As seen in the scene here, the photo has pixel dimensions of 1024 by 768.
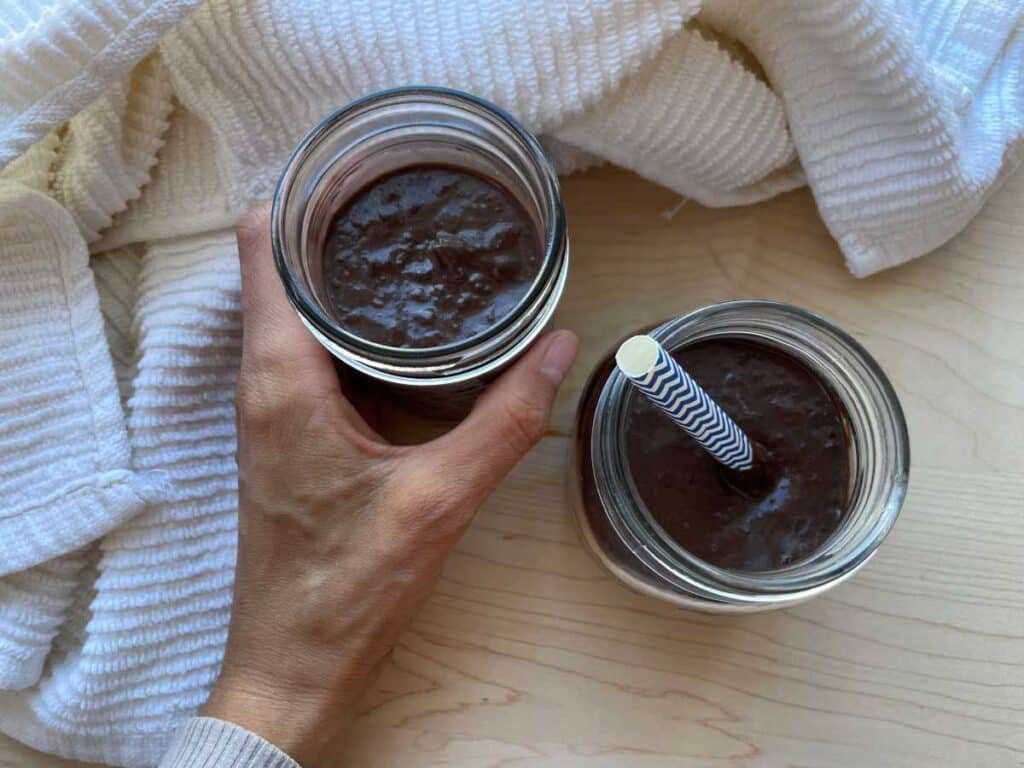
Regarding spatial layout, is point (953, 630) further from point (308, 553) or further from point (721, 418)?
point (308, 553)

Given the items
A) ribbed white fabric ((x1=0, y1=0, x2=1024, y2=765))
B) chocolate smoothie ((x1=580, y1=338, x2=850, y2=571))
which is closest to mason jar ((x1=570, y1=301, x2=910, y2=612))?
chocolate smoothie ((x1=580, y1=338, x2=850, y2=571))

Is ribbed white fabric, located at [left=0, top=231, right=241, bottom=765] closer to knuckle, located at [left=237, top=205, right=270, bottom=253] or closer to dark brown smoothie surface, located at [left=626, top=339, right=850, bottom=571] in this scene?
knuckle, located at [left=237, top=205, right=270, bottom=253]

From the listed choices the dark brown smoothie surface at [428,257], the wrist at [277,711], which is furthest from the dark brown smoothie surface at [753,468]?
the wrist at [277,711]

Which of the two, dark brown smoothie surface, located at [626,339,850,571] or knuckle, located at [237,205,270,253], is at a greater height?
knuckle, located at [237,205,270,253]

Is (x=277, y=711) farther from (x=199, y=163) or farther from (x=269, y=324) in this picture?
(x=199, y=163)

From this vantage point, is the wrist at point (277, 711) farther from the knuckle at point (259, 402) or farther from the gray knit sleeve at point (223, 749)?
the knuckle at point (259, 402)

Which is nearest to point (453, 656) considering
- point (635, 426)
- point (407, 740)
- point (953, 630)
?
point (407, 740)
